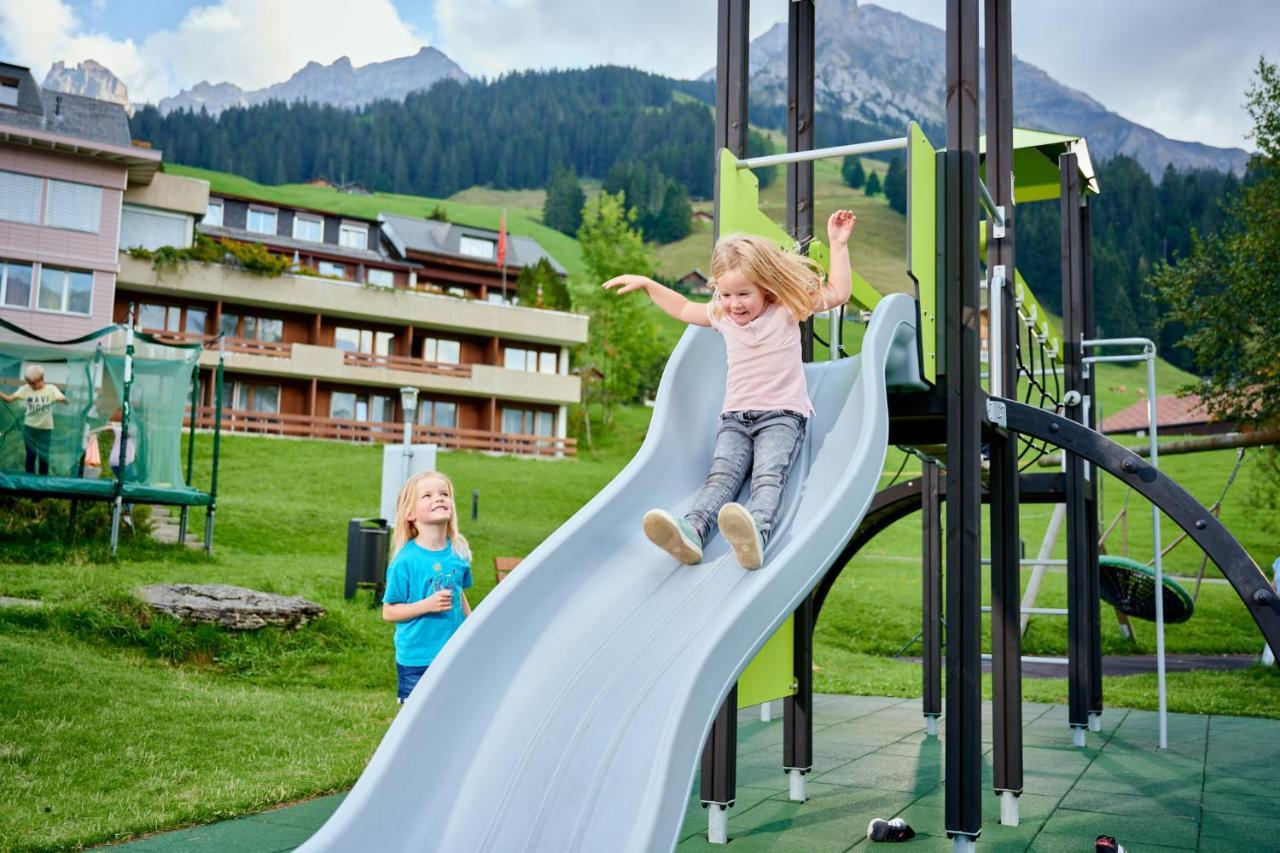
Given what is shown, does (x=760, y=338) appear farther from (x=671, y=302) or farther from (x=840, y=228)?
(x=840, y=228)

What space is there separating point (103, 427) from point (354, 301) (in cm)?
2080

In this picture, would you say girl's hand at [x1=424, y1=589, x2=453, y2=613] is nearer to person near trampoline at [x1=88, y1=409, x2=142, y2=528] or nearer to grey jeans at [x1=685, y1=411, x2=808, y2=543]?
grey jeans at [x1=685, y1=411, x2=808, y2=543]

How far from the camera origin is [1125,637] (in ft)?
47.8

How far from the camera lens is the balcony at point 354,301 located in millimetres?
29969

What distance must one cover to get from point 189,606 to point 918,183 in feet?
23.6

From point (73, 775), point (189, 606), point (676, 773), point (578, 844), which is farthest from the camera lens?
point (189, 606)

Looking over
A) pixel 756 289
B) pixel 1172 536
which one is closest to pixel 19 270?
pixel 756 289

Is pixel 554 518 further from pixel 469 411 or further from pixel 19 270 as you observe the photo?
pixel 19 270

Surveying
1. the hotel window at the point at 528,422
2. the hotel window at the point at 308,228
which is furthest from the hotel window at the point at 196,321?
the hotel window at the point at 308,228

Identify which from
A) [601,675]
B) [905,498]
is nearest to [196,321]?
[905,498]

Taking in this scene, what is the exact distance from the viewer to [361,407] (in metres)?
33.8

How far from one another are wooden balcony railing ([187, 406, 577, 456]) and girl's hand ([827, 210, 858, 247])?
27186 mm

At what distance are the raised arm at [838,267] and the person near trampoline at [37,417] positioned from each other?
10.1m

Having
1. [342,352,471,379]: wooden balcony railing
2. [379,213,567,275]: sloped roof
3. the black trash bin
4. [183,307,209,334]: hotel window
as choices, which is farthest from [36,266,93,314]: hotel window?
the black trash bin
